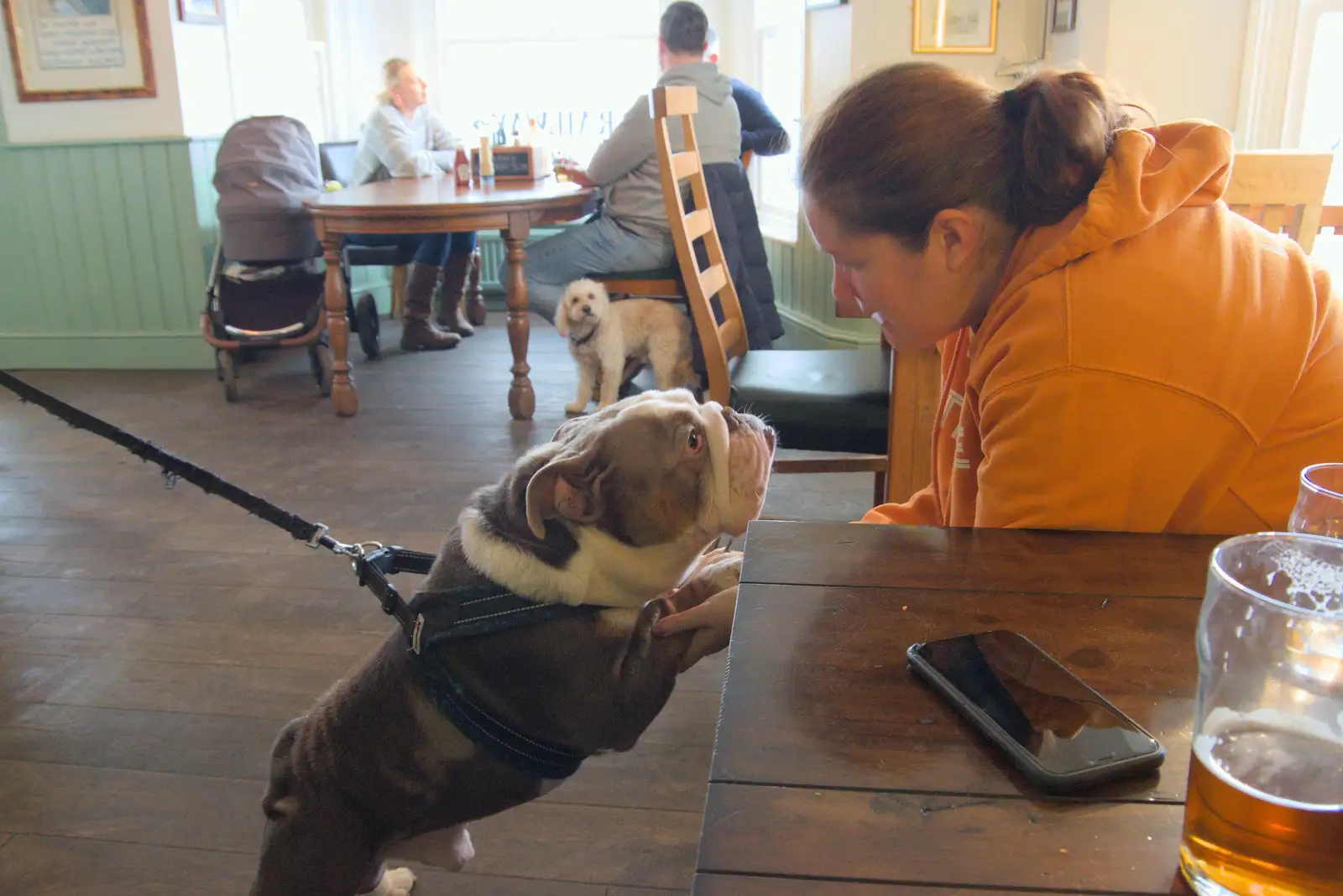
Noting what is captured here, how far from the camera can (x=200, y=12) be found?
15.8ft

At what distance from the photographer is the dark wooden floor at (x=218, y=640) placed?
1790 millimetres

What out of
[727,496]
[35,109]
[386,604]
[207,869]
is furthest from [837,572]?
[35,109]

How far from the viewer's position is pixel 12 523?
10.7 feet

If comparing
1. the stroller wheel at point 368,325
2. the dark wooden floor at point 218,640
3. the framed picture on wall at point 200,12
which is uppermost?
the framed picture on wall at point 200,12

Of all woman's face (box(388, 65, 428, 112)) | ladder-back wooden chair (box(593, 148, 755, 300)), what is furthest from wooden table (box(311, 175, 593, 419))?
woman's face (box(388, 65, 428, 112))

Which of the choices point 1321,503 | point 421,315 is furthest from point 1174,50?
point 421,315

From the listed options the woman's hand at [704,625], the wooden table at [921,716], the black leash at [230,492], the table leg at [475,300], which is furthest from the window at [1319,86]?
the table leg at [475,300]

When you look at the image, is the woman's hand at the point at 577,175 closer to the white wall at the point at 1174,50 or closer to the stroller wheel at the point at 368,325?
the stroller wheel at the point at 368,325

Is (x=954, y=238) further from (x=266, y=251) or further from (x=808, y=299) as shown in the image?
(x=808, y=299)

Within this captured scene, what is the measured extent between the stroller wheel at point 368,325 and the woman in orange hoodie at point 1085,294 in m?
4.38

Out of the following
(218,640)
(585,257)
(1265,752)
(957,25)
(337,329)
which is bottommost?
(218,640)

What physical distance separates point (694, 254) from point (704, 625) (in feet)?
5.45

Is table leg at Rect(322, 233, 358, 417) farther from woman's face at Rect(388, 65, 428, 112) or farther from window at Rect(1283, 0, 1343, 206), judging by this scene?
window at Rect(1283, 0, 1343, 206)

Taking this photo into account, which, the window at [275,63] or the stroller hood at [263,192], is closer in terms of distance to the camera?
the stroller hood at [263,192]
